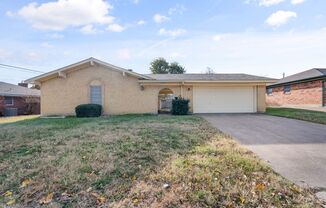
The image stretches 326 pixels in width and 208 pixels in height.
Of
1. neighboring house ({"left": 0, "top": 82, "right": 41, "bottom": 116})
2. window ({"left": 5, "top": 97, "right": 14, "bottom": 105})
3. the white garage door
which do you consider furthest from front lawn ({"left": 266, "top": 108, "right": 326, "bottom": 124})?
window ({"left": 5, "top": 97, "right": 14, "bottom": 105})

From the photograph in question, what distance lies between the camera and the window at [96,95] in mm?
15328

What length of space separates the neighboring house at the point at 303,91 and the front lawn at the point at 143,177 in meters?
19.1

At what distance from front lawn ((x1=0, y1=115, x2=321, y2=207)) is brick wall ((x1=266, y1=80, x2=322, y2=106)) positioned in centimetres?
1954

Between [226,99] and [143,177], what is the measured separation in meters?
13.9

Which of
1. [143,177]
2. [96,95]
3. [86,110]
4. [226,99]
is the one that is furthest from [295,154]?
[96,95]

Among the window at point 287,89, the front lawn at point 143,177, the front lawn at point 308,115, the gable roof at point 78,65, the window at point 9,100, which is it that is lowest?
the front lawn at point 143,177

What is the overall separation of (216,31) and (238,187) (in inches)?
529

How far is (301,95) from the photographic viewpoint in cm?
2148

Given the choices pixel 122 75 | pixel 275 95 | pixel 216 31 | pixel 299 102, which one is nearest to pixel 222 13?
pixel 216 31

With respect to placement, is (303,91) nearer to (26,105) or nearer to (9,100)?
(26,105)

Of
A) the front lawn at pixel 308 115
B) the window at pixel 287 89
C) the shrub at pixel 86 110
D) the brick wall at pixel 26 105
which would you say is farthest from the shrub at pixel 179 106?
the brick wall at pixel 26 105

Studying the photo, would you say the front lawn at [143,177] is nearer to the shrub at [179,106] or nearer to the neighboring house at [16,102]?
the shrub at [179,106]

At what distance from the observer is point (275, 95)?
26.3 meters

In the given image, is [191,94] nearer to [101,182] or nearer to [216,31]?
[216,31]
